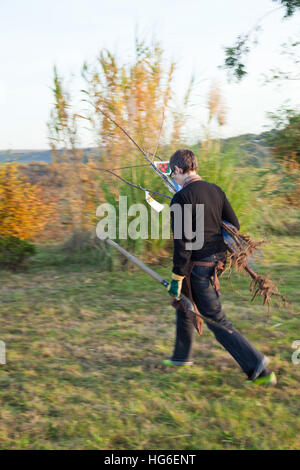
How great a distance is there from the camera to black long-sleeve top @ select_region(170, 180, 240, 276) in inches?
147

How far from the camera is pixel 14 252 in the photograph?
26.5 feet

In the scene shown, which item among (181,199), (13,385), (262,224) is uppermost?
(181,199)

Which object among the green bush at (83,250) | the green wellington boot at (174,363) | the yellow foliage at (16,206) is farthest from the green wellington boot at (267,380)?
the yellow foliage at (16,206)

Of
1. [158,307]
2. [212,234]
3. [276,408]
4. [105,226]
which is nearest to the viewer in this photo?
[276,408]

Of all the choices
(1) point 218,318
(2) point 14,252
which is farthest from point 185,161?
(2) point 14,252

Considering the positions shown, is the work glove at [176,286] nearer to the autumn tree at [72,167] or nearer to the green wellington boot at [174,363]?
the green wellington boot at [174,363]

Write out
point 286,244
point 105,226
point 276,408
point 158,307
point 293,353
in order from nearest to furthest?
point 276,408 → point 293,353 → point 158,307 → point 105,226 → point 286,244

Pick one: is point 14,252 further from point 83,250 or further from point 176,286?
point 176,286

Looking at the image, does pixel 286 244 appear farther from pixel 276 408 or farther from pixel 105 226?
pixel 276 408

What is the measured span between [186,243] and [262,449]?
146 cm

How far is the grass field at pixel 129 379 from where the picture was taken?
3.29m

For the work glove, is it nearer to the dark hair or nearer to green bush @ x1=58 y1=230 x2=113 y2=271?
the dark hair
